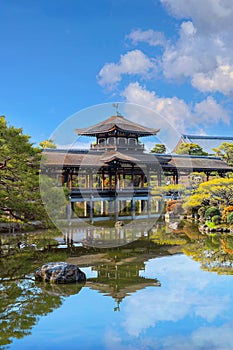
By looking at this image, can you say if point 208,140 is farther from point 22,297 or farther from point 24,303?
point 24,303

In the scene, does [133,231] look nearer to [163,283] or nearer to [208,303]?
[163,283]

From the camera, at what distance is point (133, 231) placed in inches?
779

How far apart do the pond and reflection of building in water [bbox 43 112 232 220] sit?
352 inches

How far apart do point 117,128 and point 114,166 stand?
3048 mm

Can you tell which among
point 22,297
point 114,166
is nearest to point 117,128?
point 114,166

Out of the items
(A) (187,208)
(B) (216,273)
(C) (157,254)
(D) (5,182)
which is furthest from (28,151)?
(A) (187,208)

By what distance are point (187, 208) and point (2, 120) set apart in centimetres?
1645

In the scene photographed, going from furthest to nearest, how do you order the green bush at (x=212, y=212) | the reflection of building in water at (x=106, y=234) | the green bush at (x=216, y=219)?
the green bush at (x=212, y=212) → the green bush at (x=216, y=219) → the reflection of building in water at (x=106, y=234)

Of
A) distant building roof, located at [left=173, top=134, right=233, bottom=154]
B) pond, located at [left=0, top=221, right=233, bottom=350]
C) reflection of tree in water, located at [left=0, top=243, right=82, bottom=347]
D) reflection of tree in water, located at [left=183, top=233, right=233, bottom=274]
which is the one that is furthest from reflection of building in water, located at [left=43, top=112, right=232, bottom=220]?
distant building roof, located at [left=173, top=134, right=233, bottom=154]

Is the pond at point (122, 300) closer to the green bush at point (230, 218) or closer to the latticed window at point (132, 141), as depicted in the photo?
the green bush at point (230, 218)

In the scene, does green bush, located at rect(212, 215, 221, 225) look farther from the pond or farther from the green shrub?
the pond

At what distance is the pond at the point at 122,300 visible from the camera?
22.3ft

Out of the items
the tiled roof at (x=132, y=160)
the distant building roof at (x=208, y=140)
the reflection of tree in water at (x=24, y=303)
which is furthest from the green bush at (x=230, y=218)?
the distant building roof at (x=208, y=140)

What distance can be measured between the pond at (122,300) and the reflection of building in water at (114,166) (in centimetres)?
894
